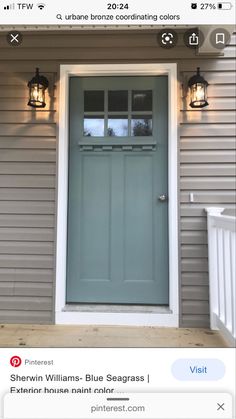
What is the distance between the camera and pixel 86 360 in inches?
48.4

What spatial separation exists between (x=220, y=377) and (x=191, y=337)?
0.88 metres

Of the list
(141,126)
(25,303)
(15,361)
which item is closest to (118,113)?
(141,126)

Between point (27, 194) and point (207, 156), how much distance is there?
135cm

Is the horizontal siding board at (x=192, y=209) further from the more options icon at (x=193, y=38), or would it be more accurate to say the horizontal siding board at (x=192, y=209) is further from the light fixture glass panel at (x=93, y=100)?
the more options icon at (x=193, y=38)

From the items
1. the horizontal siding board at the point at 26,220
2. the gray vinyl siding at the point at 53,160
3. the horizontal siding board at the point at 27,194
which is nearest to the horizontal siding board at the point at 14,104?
the gray vinyl siding at the point at 53,160

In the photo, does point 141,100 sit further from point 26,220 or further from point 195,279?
point 195,279

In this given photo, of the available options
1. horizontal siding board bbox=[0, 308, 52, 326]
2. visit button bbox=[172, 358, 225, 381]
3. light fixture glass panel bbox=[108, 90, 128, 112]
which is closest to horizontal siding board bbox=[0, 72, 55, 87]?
light fixture glass panel bbox=[108, 90, 128, 112]

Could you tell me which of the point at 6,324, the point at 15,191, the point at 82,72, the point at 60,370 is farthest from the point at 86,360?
the point at 82,72

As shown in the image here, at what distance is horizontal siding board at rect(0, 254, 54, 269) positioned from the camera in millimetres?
2268

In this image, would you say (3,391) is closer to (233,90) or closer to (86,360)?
(86,360)

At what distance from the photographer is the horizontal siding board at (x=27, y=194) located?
2.29m

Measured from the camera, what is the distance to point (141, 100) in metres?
2.37
